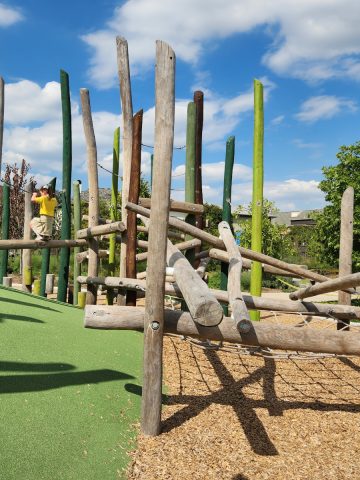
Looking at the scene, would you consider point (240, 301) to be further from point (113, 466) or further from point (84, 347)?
point (84, 347)

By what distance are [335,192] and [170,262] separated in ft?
44.2

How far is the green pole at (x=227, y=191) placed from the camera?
7996 millimetres

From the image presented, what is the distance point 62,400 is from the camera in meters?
3.64

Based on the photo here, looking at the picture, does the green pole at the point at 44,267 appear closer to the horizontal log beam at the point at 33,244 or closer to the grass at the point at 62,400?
the horizontal log beam at the point at 33,244

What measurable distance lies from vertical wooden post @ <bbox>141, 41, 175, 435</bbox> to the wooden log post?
612 mm

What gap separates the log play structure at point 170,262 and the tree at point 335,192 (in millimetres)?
9075

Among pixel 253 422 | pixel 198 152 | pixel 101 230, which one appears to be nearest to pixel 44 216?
pixel 101 230

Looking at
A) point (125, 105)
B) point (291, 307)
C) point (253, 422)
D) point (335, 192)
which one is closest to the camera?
point (253, 422)

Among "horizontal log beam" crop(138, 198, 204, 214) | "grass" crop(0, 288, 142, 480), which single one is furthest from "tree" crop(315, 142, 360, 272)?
"grass" crop(0, 288, 142, 480)

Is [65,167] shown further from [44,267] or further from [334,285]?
[334,285]

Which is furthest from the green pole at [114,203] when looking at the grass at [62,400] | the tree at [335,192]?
the tree at [335,192]

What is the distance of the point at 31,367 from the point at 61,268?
513 cm

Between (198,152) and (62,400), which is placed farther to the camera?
(198,152)

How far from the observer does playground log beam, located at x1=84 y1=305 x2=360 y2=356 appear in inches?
145
